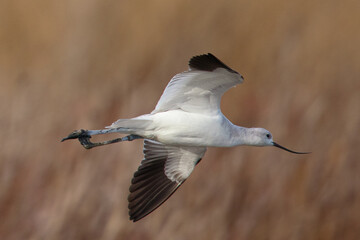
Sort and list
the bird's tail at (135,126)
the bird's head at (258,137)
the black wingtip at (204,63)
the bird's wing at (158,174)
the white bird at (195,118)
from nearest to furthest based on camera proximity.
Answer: the black wingtip at (204,63) < the white bird at (195,118) < the bird's tail at (135,126) < the bird's head at (258,137) < the bird's wing at (158,174)

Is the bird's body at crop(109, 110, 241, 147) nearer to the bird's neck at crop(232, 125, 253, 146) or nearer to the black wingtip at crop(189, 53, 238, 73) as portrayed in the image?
the bird's neck at crop(232, 125, 253, 146)

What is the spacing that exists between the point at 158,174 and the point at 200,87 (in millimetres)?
1245

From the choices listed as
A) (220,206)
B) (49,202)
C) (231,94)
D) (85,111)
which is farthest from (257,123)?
(49,202)

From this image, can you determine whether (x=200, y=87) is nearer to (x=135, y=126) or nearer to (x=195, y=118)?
(x=195, y=118)

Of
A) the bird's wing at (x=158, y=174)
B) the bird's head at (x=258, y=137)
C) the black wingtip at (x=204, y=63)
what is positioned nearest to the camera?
the black wingtip at (x=204, y=63)

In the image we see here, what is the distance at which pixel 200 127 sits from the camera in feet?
20.4

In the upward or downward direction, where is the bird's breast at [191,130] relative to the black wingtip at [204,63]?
downward

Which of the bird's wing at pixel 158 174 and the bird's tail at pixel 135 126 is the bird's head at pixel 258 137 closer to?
the bird's wing at pixel 158 174

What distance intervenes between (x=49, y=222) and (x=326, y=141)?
3665 mm

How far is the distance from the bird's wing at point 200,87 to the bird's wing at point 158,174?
0.80m

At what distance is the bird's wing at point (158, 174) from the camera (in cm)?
687

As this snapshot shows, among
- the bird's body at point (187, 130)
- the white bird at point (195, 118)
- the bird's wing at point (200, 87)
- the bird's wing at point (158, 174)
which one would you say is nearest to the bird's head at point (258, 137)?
the white bird at point (195, 118)

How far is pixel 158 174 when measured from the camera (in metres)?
7.05

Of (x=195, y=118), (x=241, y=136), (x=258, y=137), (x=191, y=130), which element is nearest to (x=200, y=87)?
(x=195, y=118)
